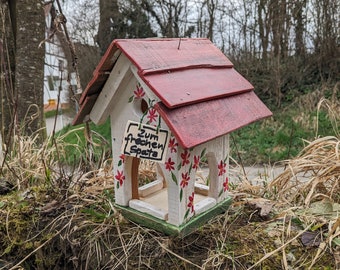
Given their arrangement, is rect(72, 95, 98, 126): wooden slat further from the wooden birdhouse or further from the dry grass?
the dry grass

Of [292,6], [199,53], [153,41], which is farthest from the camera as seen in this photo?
[292,6]

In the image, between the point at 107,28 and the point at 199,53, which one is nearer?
the point at 199,53

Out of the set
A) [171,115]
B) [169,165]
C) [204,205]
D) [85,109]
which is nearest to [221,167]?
[204,205]

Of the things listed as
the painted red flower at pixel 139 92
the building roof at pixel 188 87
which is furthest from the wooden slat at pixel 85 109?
the painted red flower at pixel 139 92

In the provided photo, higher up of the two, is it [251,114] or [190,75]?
[190,75]

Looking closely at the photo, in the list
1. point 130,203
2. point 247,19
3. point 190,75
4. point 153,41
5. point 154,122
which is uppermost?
point 247,19

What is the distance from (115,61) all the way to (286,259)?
28.2 inches

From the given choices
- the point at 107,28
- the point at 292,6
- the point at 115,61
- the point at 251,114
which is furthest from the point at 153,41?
the point at 107,28

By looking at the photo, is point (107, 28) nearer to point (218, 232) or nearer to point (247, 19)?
point (247, 19)

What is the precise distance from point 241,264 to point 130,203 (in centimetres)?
39

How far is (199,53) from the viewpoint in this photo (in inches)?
45.1

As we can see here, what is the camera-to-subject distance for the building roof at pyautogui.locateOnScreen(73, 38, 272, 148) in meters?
0.88

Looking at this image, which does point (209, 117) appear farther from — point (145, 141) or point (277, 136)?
point (277, 136)

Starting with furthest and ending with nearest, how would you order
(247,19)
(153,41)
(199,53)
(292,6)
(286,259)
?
(247,19) → (292,6) → (199,53) → (153,41) → (286,259)
